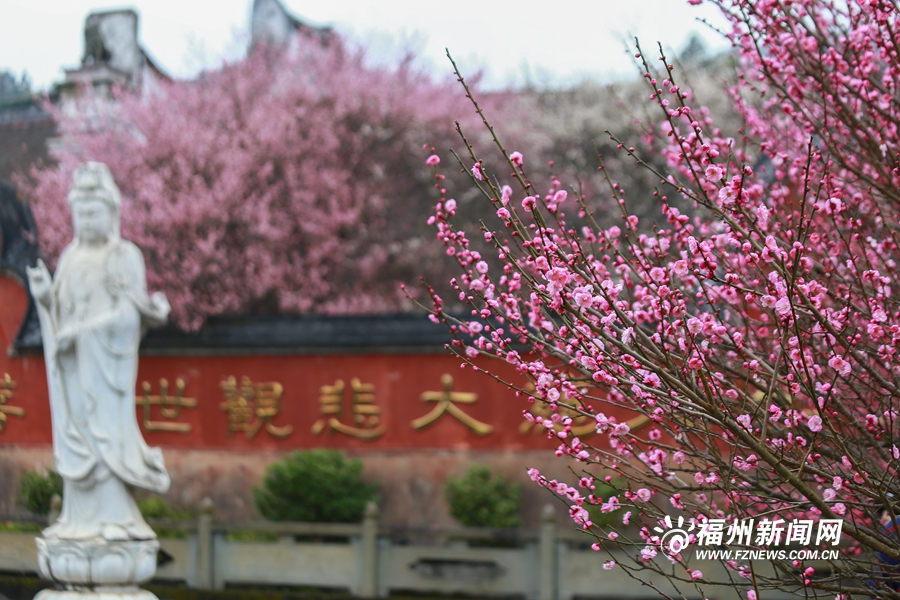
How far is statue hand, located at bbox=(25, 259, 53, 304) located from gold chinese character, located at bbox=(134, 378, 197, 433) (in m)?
4.60

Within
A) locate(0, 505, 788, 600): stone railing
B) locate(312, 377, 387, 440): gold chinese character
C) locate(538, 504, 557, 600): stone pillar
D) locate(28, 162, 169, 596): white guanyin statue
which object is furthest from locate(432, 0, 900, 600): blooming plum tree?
locate(312, 377, 387, 440): gold chinese character

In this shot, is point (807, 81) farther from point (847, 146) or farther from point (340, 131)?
point (340, 131)

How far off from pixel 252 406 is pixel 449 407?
2.52m

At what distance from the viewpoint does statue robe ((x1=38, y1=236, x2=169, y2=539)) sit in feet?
Result: 27.0

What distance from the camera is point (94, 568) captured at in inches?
314

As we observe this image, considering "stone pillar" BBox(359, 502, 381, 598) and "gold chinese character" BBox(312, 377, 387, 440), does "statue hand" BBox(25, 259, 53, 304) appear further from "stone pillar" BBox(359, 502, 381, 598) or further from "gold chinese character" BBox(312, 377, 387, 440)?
"gold chinese character" BBox(312, 377, 387, 440)

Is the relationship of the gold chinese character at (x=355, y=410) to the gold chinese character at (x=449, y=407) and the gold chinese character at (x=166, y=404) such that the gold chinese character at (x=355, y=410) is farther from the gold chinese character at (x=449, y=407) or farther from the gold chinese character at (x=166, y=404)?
the gold chinese character at (x=166, y=404)

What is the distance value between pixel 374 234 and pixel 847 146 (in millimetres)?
13100

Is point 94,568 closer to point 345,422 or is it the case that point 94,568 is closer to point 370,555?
point 370,555

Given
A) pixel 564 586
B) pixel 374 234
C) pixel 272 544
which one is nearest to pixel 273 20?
pixel 374 234

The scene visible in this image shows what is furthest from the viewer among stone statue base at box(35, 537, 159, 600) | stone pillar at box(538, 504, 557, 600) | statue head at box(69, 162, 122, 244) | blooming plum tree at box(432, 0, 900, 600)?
stone pillar at box(538, 504, 557, 600)

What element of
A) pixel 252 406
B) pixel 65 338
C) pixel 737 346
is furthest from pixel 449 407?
pixel 737 346

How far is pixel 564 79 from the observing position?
21094mm

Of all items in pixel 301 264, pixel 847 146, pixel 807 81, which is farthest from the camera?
pixel 301 264
